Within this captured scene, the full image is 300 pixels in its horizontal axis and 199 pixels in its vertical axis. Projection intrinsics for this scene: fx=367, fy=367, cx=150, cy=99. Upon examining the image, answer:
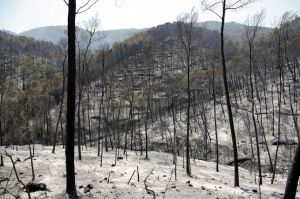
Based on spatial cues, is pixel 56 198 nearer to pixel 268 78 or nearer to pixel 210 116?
pixel 210 116

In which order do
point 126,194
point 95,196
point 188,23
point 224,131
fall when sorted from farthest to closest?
point 224,131 < point 188,23 < point 126,194 < point 95,196

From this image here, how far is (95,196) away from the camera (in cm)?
1573

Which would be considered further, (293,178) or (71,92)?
(71,92)

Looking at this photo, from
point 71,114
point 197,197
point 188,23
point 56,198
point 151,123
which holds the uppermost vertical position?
point 188,23

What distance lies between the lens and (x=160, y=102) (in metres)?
108

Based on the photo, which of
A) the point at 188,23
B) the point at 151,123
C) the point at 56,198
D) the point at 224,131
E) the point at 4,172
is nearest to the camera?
the point at 56,198

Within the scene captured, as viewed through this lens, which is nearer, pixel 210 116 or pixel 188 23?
pixel 188 23

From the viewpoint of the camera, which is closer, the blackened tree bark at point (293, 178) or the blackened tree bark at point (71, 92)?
the blackened tree bark at point (293, 178)

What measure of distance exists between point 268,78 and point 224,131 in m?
43.7

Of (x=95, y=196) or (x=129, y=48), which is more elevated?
(x=129, y=48)

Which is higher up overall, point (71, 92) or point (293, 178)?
point (71, 92)

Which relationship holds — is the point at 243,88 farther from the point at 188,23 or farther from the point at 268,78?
the point at 188,23

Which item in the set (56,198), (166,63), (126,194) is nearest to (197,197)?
(126,194)

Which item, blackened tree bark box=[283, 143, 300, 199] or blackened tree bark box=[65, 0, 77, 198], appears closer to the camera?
blackened tree bark box=[283, 143, 300, 199]
